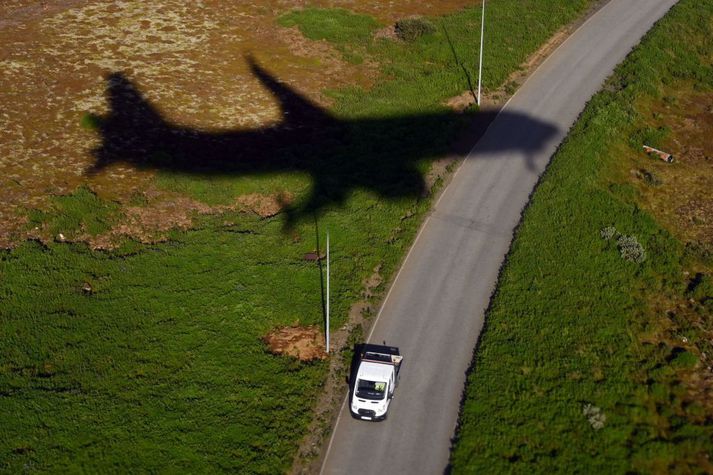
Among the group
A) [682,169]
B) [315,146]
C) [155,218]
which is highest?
[682,169]

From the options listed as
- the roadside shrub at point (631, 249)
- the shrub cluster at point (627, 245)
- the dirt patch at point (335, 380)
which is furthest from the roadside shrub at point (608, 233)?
the dirt patch at point (335, 380)

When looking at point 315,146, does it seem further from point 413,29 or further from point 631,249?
point 631,249

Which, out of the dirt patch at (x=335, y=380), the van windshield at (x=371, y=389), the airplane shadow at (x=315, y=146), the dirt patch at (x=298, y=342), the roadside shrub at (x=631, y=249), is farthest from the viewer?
the airplane shadow at (x=315, y=146)

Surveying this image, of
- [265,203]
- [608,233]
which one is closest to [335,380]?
[265,203]

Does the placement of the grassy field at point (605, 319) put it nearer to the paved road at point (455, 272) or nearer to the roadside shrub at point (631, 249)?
the roadside shrub at point (631, 249)

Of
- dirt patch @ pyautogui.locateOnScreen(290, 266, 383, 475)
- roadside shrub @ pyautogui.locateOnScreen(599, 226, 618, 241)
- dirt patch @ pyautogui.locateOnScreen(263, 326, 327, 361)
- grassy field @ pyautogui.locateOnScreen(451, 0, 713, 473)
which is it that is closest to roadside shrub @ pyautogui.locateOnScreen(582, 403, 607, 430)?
grassy field @ pyautogui.locateOnScreen(451, 0, 713, 473)

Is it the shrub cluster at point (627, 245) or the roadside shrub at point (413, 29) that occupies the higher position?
the shrub cluster at point (627, 245)

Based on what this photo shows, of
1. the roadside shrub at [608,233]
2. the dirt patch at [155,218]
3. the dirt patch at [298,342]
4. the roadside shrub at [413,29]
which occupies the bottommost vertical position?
the dirt patch at [155,218]

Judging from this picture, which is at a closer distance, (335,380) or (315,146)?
(335,380)
